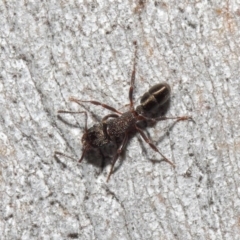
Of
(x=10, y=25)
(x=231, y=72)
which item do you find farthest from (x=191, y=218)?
(x=10, y=25)

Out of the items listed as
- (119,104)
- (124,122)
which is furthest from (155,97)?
(124,122)

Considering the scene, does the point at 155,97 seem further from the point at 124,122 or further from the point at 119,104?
the point at 124,122

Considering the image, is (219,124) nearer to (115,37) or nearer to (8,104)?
(115,37)

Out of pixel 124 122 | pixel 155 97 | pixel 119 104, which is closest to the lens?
pixel 155 97
